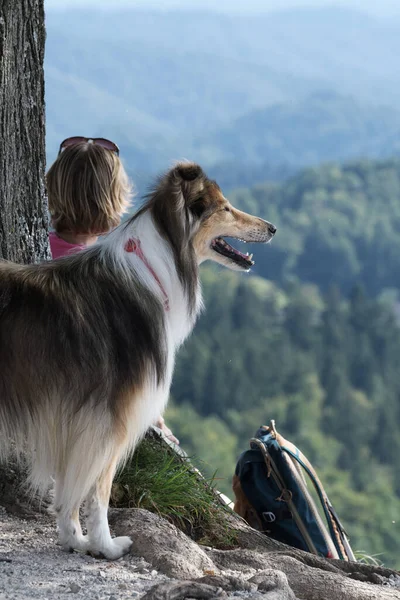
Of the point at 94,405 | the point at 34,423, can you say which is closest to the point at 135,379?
the point at 94,405

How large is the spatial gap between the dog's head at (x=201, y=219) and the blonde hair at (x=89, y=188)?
0.80 meters

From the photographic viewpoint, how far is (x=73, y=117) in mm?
132625

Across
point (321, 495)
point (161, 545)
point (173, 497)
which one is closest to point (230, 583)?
point (161, 545)

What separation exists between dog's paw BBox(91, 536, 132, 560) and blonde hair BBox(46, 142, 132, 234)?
5.46ft

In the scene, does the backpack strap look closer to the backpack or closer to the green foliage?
the backpack

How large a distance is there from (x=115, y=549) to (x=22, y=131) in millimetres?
2036

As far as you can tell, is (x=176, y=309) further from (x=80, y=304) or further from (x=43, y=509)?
(x=43, y=509)

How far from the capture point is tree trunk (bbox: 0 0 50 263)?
4.14m

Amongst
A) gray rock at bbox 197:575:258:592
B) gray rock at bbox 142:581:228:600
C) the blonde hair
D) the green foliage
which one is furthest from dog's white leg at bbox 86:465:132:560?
the green foliage

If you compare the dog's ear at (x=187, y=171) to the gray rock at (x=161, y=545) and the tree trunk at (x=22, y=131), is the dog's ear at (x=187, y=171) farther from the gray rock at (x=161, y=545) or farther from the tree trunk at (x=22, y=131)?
the gray rock at (x=161, y=545)

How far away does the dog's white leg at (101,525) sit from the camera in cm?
369

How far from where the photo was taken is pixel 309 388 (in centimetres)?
6706

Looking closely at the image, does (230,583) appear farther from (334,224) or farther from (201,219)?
(334,224)

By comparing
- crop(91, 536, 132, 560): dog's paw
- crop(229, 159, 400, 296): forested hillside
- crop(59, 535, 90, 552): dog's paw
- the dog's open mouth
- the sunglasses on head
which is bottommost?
crop(59, 535, 90, 552): dog's paw
